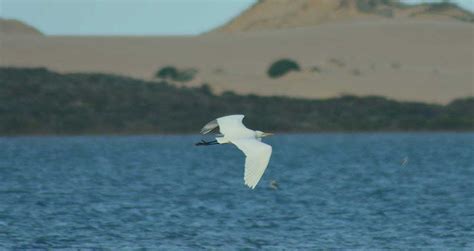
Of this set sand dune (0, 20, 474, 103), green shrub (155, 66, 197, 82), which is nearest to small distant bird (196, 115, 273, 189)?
sand dune (0, 20, 474, 103)

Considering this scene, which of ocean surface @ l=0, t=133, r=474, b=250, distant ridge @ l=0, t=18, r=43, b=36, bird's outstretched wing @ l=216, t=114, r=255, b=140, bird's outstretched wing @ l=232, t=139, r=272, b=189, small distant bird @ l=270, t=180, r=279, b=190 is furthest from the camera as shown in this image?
distant ridge @ l=0, t=18, r=43, b=36

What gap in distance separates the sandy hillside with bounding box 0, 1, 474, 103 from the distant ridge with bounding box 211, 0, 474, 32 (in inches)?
509

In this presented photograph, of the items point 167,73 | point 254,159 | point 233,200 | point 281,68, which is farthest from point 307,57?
point 254,159

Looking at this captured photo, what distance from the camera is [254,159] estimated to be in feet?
68.1

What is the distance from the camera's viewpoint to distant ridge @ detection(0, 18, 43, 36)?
119006 millimetres

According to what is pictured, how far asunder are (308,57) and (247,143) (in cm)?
7692

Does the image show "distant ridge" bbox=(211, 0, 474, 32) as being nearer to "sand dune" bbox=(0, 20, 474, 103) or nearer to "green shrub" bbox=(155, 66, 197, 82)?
"sand dune" bbox=(0, 20, 474, 103)

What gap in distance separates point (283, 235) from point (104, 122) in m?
47.2

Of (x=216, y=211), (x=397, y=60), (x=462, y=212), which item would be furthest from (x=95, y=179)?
(x=397, y=60)

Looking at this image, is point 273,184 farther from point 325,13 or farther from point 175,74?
point 325,13

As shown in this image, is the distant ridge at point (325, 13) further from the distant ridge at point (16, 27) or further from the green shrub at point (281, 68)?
the green shrub at point (281, 68)

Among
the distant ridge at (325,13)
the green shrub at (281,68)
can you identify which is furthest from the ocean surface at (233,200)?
the distant ridge at (325,13)

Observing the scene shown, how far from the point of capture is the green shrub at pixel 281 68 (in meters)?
91.2

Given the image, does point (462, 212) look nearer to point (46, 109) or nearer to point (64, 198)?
point (64, 198)
